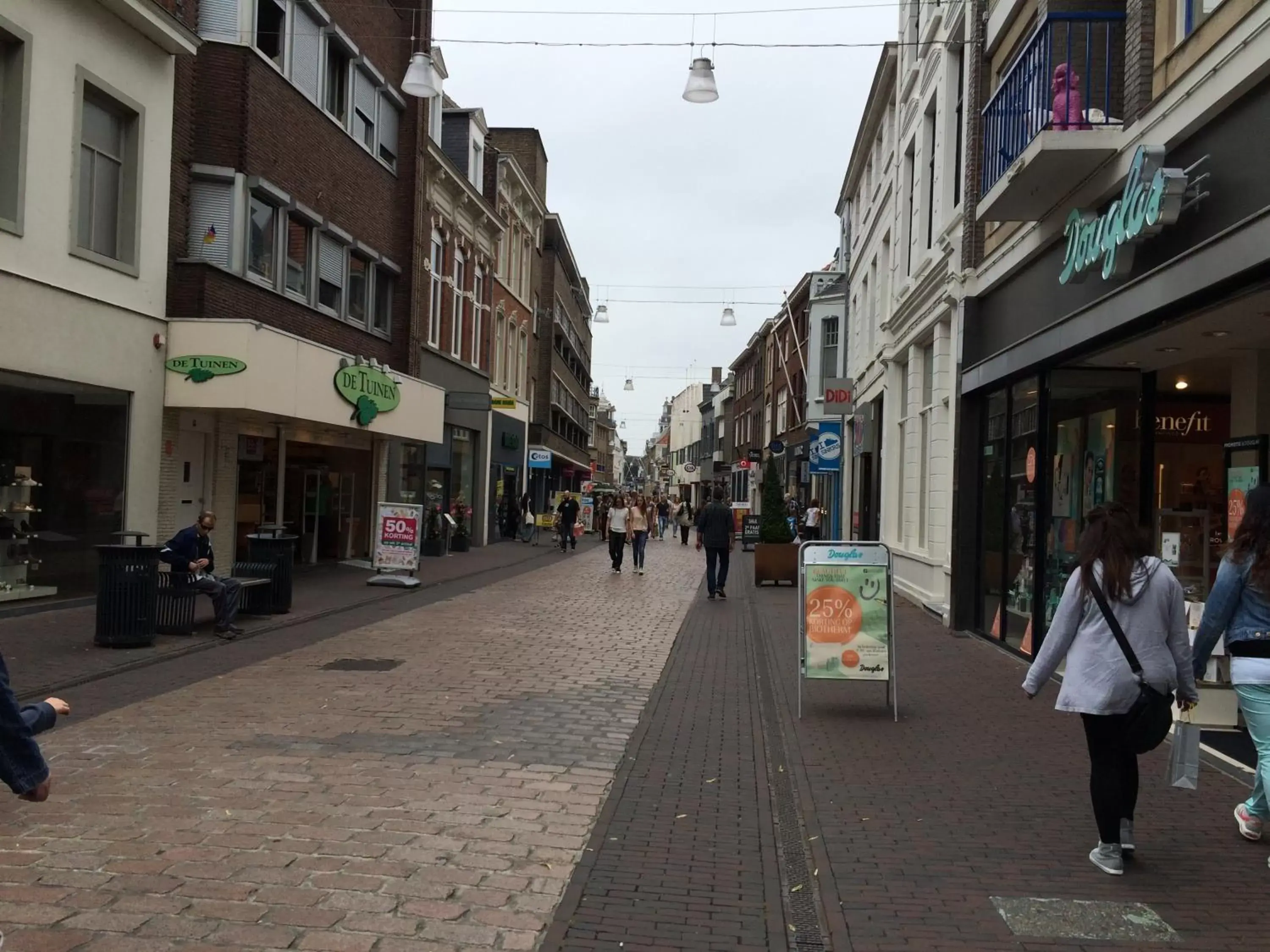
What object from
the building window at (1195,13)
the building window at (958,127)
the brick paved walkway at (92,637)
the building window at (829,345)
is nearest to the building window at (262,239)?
the brick paved walkway at (92,637)

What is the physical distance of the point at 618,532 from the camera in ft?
77.0

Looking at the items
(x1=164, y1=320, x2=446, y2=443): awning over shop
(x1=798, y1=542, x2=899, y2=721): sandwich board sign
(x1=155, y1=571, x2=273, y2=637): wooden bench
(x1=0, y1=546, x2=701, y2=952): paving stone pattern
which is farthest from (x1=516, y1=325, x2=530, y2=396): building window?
(x1=798, y1=542, x2=899, y2=721): sandwich board sign

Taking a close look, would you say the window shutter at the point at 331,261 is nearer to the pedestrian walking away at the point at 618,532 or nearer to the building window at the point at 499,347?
the pedestrian walking away at the point at 618,532

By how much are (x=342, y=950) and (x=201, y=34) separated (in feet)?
51.2

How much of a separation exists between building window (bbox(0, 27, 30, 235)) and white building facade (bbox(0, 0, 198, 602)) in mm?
12

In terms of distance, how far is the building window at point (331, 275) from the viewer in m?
19.9

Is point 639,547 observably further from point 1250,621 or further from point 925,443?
point 1250,621

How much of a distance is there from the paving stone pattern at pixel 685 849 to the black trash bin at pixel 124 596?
5.17 m

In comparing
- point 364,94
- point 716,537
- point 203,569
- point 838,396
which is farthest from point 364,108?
point 203,569

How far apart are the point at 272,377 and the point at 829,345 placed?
1055 inches

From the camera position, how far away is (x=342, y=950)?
3959 millimetres

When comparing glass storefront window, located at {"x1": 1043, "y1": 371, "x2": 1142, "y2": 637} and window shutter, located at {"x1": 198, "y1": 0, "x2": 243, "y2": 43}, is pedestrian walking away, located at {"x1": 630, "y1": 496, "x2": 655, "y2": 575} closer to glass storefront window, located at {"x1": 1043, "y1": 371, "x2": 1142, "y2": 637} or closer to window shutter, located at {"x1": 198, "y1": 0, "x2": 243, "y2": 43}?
window shutter, located at {"x1": 198, "y1": 0, "x2": 243, "y2": 43}

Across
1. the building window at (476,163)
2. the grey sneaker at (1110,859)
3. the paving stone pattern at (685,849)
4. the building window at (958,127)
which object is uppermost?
the building window at (476,163)

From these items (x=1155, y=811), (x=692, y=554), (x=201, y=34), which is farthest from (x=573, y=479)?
(x=1155, y=811)
